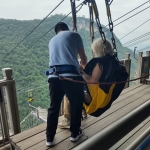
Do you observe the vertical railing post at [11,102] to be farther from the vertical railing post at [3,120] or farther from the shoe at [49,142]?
the shoe at [49,142]

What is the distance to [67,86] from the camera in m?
1.47

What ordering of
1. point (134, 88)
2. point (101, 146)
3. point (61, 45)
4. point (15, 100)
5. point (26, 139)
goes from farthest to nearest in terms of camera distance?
point (134, 88) < point (15, 100) < point (26, 139) < point (61, 45) < point (101, 146)

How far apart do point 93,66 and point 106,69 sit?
13 cm

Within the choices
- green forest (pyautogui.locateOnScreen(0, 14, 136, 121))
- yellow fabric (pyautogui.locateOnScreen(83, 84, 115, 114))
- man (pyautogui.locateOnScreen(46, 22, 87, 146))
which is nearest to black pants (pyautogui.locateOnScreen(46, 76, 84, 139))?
man (pyautogui.locateOnScreen(46, 22, 87, 146))

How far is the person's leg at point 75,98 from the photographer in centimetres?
148

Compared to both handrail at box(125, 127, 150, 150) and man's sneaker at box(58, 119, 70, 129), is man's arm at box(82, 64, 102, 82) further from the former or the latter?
handrail at box(125, 127, 150, 150)

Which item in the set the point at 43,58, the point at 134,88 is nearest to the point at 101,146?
the point at 134,88

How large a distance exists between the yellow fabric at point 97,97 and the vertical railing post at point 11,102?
0.82m

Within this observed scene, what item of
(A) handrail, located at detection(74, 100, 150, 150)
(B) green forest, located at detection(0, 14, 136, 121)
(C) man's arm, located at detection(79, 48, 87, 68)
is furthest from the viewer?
(B) green forest, located at detection(0, 14, 136, 121)

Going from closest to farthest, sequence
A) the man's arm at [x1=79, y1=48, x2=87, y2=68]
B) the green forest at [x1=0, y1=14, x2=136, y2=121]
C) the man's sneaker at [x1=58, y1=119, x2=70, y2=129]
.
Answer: the man's arm at [x1=79, y1=48, x2=87, y2=68] → the man's sneaker at [x1=58, y1=119, x2=70, y2=129] → the green forest at [x1=0, y1=14, x2=136, y2=121]

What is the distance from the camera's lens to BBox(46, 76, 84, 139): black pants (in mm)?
1490

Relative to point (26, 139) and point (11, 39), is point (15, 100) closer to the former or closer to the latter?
point (26, 139)

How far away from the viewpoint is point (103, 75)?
4.94 feet

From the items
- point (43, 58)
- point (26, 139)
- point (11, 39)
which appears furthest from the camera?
point (11, 39)
